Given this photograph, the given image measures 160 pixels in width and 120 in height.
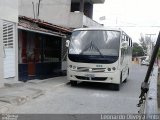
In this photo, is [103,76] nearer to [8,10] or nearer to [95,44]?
[95,44]

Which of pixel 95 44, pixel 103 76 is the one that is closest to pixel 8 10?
pixel 95 44

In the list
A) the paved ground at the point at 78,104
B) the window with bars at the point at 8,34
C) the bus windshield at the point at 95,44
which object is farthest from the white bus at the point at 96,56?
the window with bars at the point at 8,34

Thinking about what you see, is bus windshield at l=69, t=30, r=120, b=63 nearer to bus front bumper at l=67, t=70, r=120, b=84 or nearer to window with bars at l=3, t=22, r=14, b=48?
bus front bumper at l=67, t=70, r=120, b=84

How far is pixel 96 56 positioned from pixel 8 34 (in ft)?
12.4

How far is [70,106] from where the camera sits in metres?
9.13

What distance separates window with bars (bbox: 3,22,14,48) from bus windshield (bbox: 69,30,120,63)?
107 inches

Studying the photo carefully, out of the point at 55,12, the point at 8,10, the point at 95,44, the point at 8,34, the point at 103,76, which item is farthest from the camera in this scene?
the point at 55,12

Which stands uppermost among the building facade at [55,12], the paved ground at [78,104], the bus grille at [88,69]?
the building facade at [55,12]

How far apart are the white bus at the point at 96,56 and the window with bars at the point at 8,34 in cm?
268

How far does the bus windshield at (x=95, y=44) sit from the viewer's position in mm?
13391

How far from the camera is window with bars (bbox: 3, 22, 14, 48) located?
12.1 meters

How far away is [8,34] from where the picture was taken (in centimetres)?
1243

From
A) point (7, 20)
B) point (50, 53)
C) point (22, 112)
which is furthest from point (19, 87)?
point (50, 53)

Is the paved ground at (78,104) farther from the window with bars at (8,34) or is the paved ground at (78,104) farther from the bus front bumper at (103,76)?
the window with bars at (8,34)
